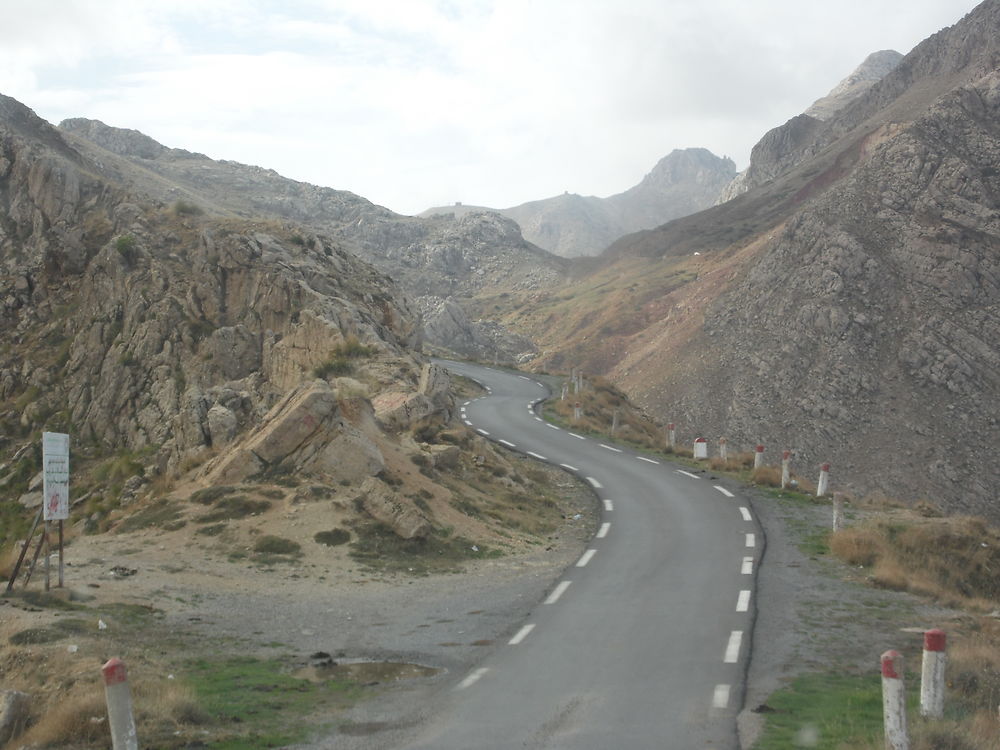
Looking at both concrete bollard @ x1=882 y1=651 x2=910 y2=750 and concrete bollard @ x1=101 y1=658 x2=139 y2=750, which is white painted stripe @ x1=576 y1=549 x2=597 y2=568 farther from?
concrete bollard @ x1=101 y1=658 x2=139 y2=750

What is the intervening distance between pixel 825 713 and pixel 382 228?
117 m

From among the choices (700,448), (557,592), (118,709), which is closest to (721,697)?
(557,592)

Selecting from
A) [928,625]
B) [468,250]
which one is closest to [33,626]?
[928,625]

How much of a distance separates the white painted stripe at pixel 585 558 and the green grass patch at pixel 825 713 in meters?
6.38

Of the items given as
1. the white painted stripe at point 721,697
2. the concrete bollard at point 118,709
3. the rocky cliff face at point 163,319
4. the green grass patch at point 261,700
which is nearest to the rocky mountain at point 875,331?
the rocky cliff face at point 163,319

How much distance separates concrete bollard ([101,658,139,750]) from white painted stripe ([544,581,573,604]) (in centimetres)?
741

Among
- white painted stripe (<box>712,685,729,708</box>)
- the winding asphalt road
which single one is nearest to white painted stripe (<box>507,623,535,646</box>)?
the winding asphalt road

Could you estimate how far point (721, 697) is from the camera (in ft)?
28.4

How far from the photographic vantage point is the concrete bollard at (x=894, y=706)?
638 cm

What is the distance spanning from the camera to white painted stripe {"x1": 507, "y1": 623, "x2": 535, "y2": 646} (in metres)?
10.9

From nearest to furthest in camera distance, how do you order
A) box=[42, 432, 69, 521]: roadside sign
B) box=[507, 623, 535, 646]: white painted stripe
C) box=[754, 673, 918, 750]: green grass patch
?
box=[754, 673, 918, 750]: green grass patch < box=[507, 623, 535, 646]: white painted stripe < box=[42, 432, 69, 521]: roadside sign

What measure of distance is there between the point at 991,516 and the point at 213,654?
4072cm

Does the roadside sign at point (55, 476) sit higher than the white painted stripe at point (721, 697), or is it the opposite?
the roadside sign at point (55, 476)

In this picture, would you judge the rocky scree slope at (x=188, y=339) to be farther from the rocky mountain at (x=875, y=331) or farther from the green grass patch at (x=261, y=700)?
the rocky mountain at (x=875, y=331)
